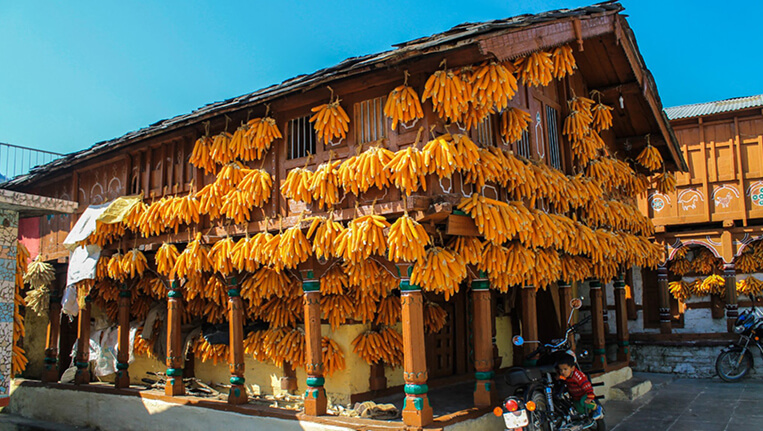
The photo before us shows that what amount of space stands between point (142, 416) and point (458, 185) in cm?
759

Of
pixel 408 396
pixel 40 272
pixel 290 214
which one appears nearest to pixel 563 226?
pixel 408 396

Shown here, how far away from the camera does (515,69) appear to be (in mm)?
8820

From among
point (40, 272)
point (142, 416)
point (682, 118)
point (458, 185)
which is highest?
point (682, 118)

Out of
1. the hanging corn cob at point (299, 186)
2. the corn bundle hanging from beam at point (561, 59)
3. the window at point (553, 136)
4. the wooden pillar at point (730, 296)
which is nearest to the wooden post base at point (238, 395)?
the hanging corn cob at point (299, 186)

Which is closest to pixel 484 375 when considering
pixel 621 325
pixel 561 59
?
pixel 561 59

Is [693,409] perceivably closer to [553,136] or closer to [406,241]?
[553,136]

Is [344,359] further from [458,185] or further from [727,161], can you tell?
[727,161]

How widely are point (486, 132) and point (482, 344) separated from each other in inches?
123

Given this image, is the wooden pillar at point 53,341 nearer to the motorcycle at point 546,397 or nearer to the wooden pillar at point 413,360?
the wooden pillar at point 413,360

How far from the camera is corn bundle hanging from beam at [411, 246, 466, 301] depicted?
799cm

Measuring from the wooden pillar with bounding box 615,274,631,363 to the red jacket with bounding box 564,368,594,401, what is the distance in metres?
6.24

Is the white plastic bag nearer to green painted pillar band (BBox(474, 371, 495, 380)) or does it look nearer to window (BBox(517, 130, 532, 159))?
green painted pillar band (BBox(474, 371, 495, 380))

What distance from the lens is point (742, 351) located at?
15438mm

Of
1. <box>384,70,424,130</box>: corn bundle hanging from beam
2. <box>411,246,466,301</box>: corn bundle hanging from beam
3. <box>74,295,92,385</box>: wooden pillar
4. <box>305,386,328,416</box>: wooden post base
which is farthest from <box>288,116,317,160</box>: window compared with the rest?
<box>74,295,92,385</box>: wooden pillar
